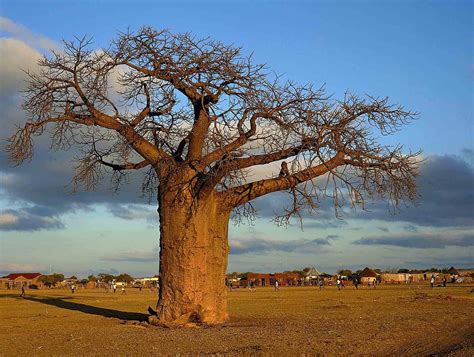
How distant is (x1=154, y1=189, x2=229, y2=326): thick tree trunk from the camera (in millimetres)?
17672

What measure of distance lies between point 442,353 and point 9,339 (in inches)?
399

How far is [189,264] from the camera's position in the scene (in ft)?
58.1

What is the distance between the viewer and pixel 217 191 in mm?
18516

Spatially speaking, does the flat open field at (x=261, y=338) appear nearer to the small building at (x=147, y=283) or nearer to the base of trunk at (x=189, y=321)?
the base of trunk at (x=189, y=321)

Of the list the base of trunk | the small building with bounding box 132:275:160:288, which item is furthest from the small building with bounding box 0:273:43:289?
the base of trunk

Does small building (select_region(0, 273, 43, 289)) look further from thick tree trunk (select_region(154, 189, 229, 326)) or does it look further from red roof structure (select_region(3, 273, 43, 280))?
thick tree trunk (select_region(154, 189, 229, 326))

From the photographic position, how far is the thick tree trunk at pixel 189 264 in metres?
17.7

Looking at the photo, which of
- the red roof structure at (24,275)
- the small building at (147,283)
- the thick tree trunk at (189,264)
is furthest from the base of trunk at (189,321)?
the red roof structure at (24,275)

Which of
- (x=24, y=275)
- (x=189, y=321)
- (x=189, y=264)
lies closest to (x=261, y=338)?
(x=189, y=321)

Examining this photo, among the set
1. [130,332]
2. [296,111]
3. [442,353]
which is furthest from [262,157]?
[442,353]

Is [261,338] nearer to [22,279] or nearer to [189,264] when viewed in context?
[189,264]

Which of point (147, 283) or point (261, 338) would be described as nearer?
point (261, 338)

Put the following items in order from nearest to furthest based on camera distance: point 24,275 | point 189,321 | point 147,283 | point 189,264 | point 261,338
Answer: point 261,338 → point 189,321 → point 189,264 → point 24,275 → point 147,283

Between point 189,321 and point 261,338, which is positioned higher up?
point 189,321
